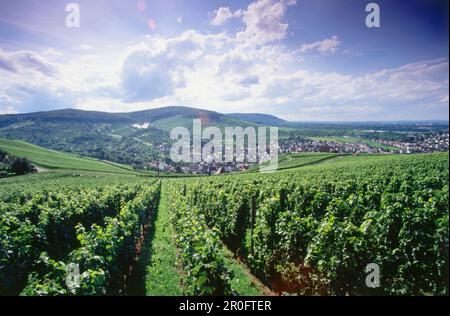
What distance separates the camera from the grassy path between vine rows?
8.98 meters

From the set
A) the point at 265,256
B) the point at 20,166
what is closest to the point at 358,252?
the point at 265,256

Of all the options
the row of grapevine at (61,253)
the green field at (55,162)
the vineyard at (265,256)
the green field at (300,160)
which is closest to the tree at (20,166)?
the green field at (55,162)

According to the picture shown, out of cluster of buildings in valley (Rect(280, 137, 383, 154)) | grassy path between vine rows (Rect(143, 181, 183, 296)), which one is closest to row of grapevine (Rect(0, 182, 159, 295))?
grassy path between vine rows (Rect(143, 181, 183, 296))

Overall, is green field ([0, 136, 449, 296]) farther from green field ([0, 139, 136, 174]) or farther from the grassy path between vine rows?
green field ([0, 139, 136, 174])

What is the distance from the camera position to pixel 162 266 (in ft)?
35.8

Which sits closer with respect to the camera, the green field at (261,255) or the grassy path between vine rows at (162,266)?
the green field at (261,255)

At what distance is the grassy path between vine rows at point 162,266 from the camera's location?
29.5ft

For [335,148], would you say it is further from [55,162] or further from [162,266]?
[55,162]

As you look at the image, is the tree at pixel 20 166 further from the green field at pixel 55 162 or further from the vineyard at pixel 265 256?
the vineyard at pixel 265 256

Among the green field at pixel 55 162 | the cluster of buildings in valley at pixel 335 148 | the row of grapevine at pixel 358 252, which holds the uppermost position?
the cluster of buildings in valley at pixel 335 148

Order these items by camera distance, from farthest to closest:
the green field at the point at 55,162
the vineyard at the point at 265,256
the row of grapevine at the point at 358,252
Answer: the green field at the point at 55,162
the row of grapevine at the point at 358,252
the vineyard at the point at 265,256
